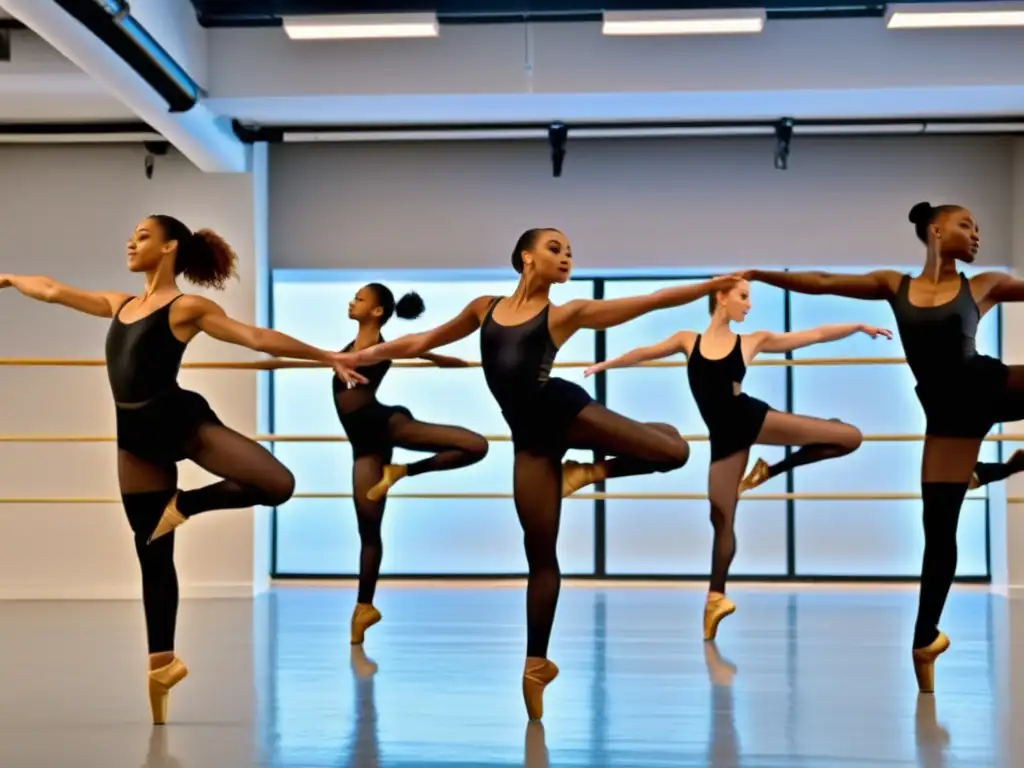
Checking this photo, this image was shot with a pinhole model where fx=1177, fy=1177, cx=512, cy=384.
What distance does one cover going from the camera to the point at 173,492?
313 cm

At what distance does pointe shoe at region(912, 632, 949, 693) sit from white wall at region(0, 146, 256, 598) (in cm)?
400

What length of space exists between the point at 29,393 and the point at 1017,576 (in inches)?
215

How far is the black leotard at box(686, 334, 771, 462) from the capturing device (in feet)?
14.3

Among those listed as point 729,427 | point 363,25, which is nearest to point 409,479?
point 363,25

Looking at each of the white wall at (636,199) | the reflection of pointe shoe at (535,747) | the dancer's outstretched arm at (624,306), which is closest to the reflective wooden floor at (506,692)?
the reflection of pointe shoe at (535,747)

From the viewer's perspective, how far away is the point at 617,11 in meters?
4.89

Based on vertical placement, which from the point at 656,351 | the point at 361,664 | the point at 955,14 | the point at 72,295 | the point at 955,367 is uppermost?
the point at 955,14

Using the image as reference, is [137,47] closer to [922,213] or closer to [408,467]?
[408,467]

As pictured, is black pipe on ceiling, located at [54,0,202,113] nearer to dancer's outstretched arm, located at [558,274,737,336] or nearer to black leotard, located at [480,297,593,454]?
black leotard, located at [480,297,593,454]

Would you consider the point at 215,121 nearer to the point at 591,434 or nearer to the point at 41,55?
the point at 41,55

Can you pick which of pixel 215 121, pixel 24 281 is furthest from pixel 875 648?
pixel 215 121

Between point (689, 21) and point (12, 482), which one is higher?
point (689, 21)

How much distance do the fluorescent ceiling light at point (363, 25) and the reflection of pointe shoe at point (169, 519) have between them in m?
2.55

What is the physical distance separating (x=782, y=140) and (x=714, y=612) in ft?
9.23
